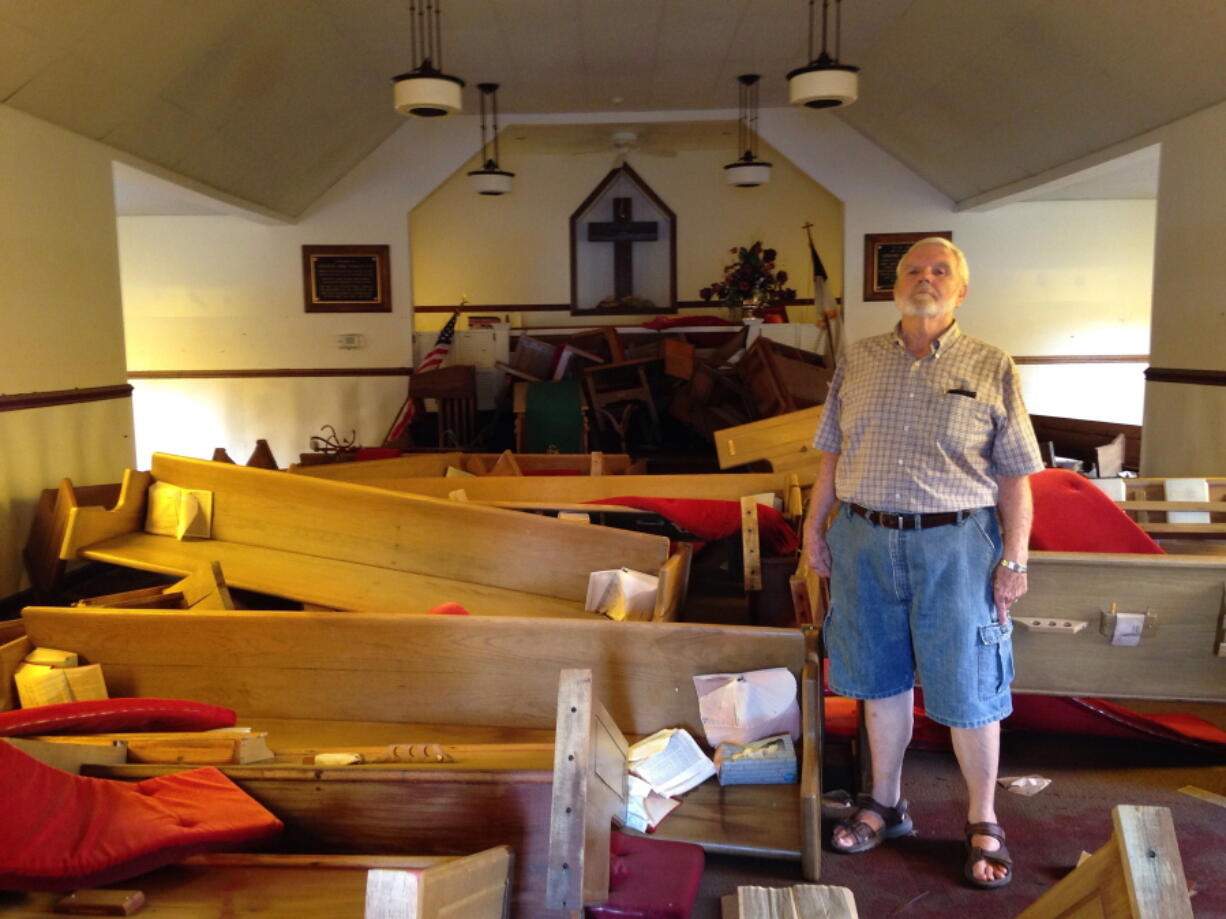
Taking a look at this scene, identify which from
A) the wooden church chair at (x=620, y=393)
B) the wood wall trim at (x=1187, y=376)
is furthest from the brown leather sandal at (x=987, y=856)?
the wooden church chair at (x=620, y=393)

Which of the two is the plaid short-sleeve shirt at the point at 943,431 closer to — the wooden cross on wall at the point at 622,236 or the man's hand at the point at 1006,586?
the man's hand at the point at 1006,586

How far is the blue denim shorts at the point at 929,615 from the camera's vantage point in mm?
2248

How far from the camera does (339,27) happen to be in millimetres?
7152

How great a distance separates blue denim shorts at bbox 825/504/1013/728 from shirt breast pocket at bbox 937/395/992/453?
0.17 m

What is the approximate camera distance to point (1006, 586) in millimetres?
2258

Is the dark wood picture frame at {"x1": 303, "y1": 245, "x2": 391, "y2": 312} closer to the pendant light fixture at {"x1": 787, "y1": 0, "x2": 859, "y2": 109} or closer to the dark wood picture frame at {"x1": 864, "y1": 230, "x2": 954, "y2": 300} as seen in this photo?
the dark wood picture frame at {"x1": 864, "y1": 230, "x2": 954, "y2": 300}

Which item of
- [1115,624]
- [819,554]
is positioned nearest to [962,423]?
[819,554]

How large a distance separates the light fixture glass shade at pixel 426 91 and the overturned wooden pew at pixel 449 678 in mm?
4039

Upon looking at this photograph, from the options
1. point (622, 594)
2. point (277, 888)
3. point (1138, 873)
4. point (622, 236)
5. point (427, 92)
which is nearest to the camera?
point (1138, 873)

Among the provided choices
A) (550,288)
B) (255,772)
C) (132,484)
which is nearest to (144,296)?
(550,288)

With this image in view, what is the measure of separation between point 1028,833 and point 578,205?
9425mm

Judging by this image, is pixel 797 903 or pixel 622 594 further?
pixel 622 594

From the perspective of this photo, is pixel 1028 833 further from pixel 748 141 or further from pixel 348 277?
pixel 748 141

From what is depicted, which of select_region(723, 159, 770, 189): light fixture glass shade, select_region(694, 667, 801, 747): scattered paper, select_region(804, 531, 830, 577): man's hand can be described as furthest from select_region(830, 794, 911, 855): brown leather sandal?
select_region(723, 159, 770, 189): light fixture glass shade
